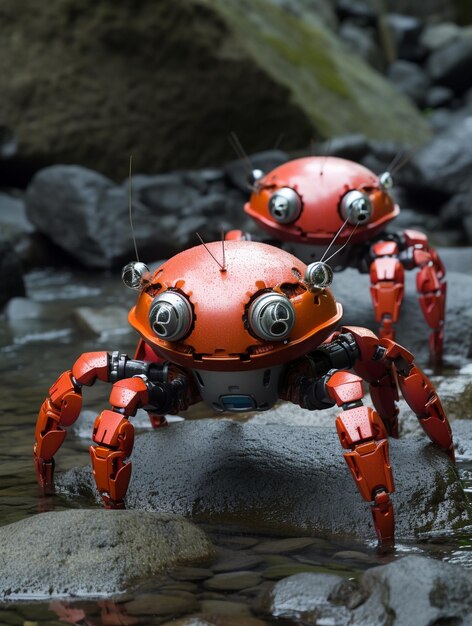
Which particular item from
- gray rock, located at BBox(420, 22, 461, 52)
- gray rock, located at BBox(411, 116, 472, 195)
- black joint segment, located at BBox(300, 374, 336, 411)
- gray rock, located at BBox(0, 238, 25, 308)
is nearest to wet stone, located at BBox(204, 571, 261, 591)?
black joint segment, located at BBox(300, 374, 336, 411)

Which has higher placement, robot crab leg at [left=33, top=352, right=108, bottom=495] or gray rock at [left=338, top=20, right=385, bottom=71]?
gray rock at [left=338, top=20, right=385, bottom=71]

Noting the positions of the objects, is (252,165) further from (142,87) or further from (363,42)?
(363,42)

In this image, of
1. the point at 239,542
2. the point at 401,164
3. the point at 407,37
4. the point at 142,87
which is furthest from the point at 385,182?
the point at 407,37

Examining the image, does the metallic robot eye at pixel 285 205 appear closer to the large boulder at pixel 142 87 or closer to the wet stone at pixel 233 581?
the wet stone at pixel 233 581

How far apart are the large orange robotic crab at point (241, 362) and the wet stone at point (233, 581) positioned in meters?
0.57

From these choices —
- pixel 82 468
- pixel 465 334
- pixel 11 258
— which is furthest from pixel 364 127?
pixel 82 468

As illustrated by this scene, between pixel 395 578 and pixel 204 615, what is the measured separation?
65 cm

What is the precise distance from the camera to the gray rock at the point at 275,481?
455 cm

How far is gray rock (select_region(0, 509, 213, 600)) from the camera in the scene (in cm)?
384

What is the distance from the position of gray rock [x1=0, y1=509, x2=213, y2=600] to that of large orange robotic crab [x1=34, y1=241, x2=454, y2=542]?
35 cm

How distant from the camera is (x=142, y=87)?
1474 cm

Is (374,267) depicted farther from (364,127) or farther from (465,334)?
(364,127)

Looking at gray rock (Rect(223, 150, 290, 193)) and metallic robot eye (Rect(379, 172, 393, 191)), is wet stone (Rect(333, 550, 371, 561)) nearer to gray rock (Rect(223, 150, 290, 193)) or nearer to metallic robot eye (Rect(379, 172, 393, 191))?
metallic robot eye (Rect(379, 172, 393, 191))

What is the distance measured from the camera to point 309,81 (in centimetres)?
1658
